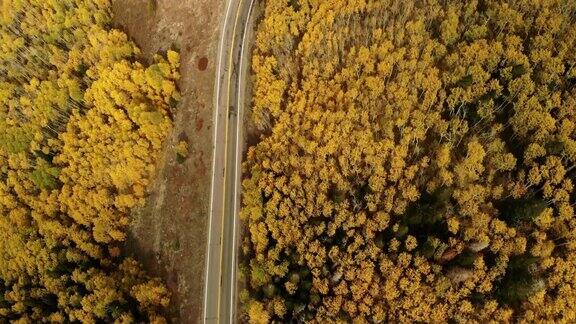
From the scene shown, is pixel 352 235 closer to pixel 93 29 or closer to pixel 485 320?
pixel 485 320

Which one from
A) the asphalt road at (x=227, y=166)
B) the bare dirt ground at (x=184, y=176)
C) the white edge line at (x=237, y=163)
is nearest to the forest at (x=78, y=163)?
the bare dirt ground at (x=184, y=176)

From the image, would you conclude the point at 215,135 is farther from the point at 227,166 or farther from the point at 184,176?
the point at 184,176

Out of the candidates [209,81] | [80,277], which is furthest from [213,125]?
[80,277]

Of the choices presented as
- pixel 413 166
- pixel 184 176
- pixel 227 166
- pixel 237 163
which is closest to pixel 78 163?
Answer: pixel 184 176

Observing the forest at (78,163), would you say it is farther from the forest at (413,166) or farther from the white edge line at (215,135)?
the forest at (413,166)

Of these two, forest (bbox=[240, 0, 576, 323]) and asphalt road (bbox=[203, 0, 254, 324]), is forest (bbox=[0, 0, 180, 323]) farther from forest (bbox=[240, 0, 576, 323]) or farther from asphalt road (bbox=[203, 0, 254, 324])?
forest (bbox=[240, 0, 576, 323])
